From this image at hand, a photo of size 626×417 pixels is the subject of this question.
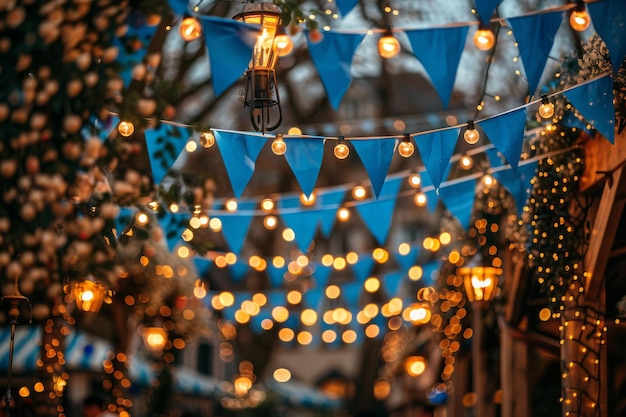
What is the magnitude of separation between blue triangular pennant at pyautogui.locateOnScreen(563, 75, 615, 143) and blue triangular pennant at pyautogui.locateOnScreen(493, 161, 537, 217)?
2180 mm

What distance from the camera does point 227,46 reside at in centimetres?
749

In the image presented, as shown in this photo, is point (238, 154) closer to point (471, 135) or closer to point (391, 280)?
point (471, 135)

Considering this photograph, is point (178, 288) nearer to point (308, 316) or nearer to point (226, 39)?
point (308, 316)

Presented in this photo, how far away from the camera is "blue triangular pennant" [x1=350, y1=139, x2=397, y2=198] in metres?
9.69

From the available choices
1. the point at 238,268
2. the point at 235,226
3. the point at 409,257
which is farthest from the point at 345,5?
the point at 238,268

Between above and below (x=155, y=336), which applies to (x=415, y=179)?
above

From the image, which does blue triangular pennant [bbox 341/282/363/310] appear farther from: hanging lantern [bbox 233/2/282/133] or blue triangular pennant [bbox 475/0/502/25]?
blue triangular pennant [bbox 475/0/502/25]

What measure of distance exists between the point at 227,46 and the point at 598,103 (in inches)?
112

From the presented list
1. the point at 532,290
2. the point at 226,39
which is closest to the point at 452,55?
the point at 226,39

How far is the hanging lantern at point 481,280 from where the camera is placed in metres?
12.3

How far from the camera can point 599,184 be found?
9.85m

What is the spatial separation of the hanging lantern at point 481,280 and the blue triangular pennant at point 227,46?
18.3 feet

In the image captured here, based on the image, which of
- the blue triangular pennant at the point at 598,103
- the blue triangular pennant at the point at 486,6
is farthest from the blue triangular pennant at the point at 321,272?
the blue triangular pennant at the point at 486,6

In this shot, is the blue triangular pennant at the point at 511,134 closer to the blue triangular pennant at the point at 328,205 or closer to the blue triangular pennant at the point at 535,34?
the blue triangular pennant at the point at 535,34
